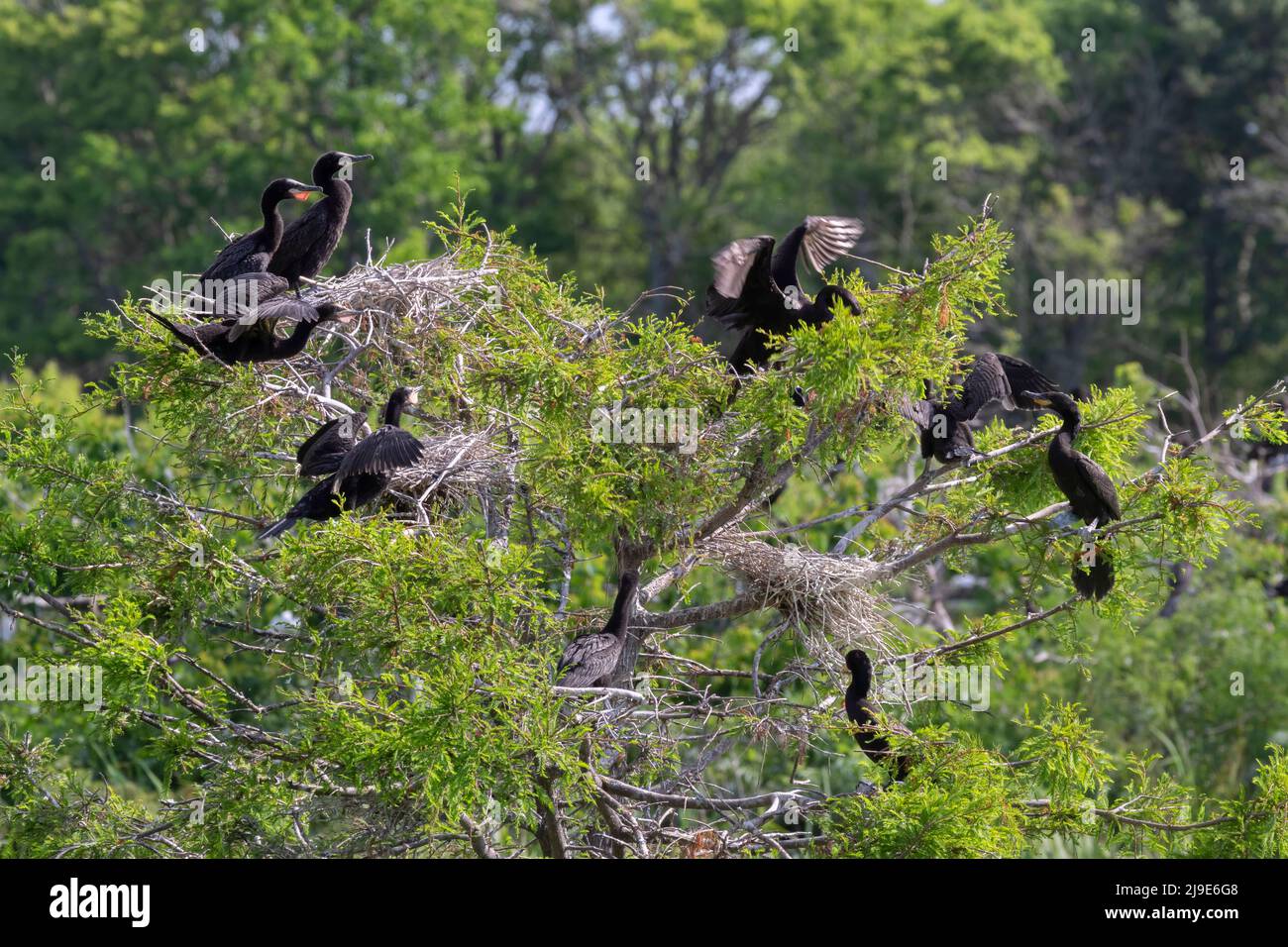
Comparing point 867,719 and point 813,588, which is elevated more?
point 813,588

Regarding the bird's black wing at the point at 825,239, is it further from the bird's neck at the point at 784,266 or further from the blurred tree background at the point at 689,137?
the blurred tree background at the point at 689,137

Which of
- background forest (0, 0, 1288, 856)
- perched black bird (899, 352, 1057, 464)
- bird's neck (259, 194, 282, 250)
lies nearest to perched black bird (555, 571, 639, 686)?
perched black bird (899, 352, 1057, 464)

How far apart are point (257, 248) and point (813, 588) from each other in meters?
2.54

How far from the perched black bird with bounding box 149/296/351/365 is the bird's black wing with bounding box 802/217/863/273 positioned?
204 cm

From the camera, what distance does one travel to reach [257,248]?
5.90m

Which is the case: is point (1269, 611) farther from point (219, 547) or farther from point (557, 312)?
point (219, 547)

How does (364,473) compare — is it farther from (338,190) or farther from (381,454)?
(338,190)

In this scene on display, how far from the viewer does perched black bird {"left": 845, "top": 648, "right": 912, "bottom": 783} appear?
16.2 feet

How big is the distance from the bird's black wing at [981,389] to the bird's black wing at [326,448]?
2.13 meters

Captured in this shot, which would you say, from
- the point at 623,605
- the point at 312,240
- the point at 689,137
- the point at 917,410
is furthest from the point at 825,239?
the point at 689,137

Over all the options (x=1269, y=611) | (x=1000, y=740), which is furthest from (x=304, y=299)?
(x=1269, y=611)

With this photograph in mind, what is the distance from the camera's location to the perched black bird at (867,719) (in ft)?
16.2

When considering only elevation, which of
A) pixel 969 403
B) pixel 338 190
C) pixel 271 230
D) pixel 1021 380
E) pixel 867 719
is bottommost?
pixel 867 719

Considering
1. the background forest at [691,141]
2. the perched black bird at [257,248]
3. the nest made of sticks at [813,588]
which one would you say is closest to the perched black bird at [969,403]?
the nest made of sticks at [813,588]
